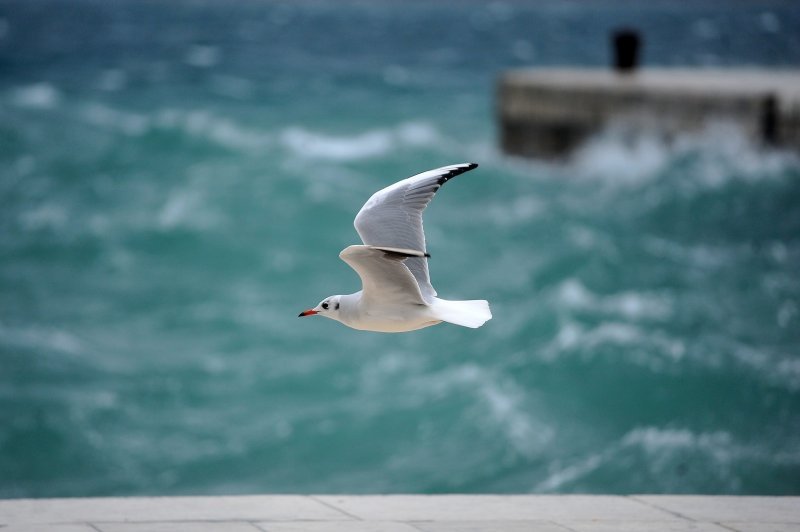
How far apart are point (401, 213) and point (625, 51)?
1684 centimetres

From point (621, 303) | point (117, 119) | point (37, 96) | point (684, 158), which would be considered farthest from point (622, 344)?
point (37, 96)

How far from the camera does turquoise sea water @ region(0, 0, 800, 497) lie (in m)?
12.2

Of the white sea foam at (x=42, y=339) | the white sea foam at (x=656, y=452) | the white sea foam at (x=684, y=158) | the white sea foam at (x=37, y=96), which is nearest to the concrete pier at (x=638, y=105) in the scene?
the white sea foam at (x=684, y=158)

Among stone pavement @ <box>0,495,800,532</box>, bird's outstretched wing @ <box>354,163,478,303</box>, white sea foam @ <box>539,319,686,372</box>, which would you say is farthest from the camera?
white sea foam @ <box>539,319,686,372</box>

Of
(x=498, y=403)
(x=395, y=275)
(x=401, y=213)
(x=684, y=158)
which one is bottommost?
(x=498, y=403)

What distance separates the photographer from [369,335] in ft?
51.2

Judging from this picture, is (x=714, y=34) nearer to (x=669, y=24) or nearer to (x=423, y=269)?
(x=669, y=24)

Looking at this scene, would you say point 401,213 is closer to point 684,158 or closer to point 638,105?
point 638,105

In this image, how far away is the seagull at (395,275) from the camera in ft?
18.2

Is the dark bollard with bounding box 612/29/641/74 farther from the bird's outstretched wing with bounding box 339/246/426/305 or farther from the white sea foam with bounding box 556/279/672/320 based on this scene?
the bird's outstretched wing with bounding box 339/246/426/305

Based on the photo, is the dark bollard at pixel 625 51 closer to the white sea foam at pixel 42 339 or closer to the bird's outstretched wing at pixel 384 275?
the white sea foam at pixel 42 339

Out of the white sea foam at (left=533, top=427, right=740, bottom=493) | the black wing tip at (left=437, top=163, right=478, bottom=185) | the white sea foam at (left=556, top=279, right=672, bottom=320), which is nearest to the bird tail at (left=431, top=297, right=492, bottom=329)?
the black wing tip at (left=437, top=163, right=478, bottom=185)

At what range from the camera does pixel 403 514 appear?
18.5 feet

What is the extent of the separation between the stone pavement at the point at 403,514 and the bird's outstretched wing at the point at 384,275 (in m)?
0.86
